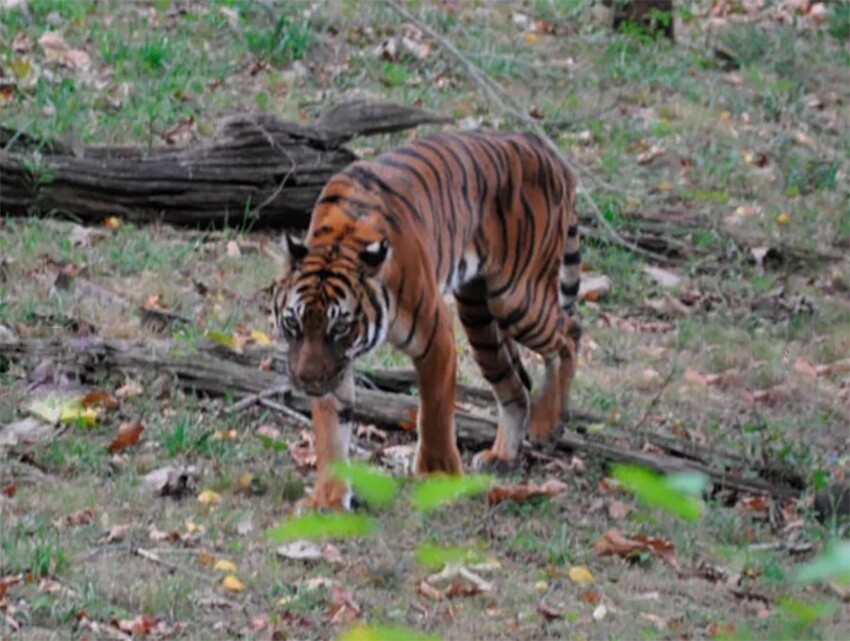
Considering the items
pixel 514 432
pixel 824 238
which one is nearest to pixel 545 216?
pixel 514 432

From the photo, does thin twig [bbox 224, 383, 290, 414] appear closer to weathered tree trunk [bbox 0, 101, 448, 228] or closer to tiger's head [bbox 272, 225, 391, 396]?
tiger's head [bbox 272, 225, 391, 396]

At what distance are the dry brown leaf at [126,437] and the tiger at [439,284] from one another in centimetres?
63

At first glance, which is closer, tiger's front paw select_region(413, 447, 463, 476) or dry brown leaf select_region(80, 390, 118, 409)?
tiger's front paw select_region(413, 447, 463, 476)

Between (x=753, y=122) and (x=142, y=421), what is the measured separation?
734 cm

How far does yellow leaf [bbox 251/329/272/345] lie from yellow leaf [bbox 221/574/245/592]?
8.29 ft

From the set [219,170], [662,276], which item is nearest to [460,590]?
[219,170]

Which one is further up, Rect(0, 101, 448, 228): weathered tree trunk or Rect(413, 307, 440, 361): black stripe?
Rect(413, 307, 440, 361): black stripe

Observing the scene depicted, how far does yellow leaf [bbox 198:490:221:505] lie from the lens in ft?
20.7

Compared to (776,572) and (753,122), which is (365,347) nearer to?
(776,572)

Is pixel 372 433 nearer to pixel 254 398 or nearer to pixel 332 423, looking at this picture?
pixel 254 398

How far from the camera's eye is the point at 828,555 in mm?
1703

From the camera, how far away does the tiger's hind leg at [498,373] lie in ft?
23.6

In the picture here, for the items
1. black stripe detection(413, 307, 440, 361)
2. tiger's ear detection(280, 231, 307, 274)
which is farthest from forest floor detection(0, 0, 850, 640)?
tiger's ear detection(280, 231, 307, 274)

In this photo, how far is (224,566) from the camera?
5.68 meters
